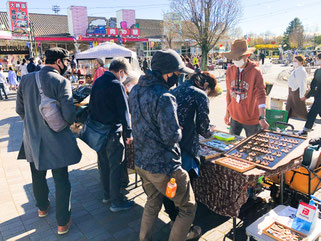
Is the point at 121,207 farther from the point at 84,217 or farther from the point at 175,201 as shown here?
the point at 175,201

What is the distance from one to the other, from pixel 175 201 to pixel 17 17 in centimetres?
3065

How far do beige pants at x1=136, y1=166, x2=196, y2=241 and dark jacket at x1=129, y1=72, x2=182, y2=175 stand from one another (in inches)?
3.7

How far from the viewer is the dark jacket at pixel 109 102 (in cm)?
304

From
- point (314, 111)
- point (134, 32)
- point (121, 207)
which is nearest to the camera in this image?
point (121, 207)

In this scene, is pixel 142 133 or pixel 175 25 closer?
pixel 142 133

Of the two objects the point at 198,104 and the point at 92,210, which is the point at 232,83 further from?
the point at 92,210

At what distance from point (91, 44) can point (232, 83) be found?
27.3m

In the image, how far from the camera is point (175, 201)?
2.31 metres

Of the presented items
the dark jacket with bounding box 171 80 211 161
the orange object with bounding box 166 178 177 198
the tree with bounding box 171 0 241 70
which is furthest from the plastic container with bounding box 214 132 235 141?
the tree with bounding box 171 0 241 70

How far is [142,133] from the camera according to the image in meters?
2.16

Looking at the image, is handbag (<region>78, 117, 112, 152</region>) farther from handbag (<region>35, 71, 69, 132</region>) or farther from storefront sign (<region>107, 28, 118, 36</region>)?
storefront sign (<region>107, 28, 118, 36</region>)

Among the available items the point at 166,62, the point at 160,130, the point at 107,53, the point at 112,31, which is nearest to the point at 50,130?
the point at 160,130

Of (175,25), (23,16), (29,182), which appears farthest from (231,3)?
(23,16)

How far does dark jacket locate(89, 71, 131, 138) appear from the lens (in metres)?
3.04
